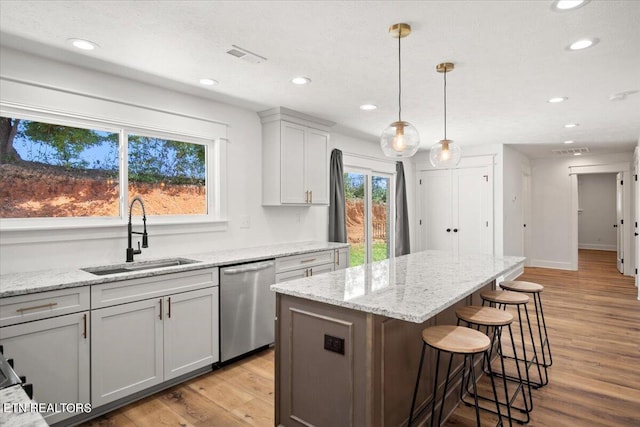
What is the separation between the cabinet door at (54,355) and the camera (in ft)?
6.73

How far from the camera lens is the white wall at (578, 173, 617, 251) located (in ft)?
35.4

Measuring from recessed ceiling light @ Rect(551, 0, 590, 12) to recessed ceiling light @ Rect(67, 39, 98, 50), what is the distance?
9.15ft

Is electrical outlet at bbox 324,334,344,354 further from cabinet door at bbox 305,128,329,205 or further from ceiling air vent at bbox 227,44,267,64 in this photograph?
cabinet door at bbox 305,128,329,205

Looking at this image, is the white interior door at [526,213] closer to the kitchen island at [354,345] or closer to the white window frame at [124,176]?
the kitchen island at [354,345]

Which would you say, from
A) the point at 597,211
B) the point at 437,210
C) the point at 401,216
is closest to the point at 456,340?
the point at 401,216

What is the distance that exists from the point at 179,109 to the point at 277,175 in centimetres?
119

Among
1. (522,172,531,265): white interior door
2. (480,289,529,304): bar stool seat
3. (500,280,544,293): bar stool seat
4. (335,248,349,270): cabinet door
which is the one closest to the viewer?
(480,289,529,304): bar stool seat

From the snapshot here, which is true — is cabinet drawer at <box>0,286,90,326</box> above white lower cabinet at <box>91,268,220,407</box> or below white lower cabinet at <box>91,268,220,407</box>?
above

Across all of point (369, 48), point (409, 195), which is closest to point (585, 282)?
point (409, 195)

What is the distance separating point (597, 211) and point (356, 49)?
463 inches

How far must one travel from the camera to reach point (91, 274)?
8.36 ft

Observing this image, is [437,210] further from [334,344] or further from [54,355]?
[54,355]

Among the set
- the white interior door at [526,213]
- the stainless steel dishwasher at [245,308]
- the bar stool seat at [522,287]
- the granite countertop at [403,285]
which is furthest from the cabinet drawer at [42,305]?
the white interior door at [526,213]

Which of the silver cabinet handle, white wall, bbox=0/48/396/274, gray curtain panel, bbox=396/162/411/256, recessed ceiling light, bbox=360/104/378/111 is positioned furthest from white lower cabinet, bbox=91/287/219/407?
gray curtain panel, bbox=396/162/411/256
